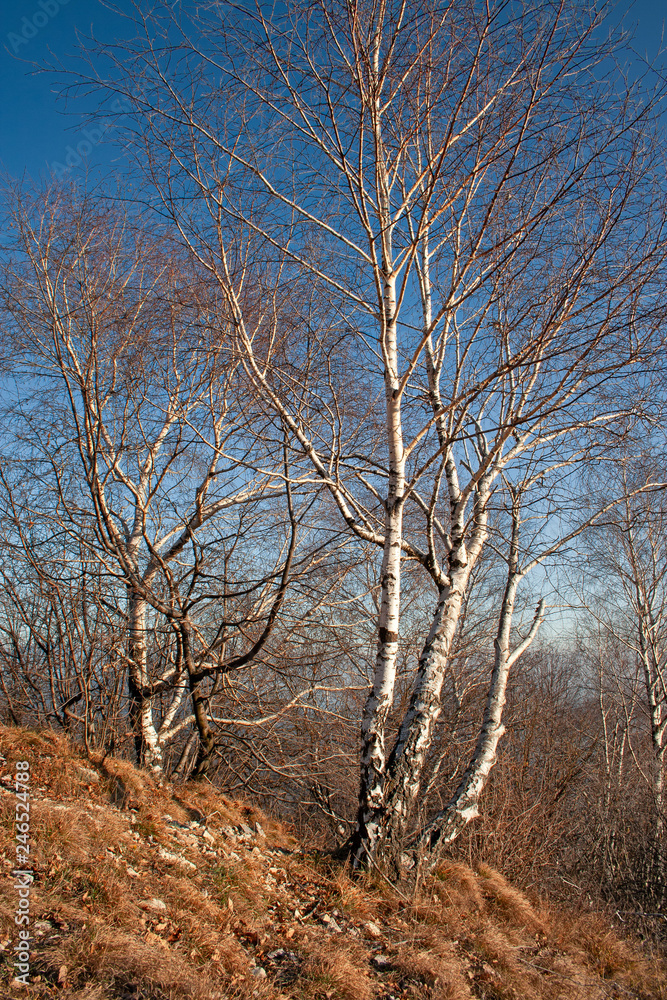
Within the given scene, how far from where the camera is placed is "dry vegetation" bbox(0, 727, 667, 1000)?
237 cm

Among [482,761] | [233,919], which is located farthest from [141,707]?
[482,761]

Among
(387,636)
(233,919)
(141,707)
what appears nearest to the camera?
(233,919)

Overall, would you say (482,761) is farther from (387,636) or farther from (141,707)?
(141,707)

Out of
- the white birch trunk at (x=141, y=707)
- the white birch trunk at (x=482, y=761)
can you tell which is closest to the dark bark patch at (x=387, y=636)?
the white birch trunk at (x=482, y=761)

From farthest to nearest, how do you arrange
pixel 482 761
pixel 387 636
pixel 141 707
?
pixel 141 707
pixel 482 761
pixel 387 636

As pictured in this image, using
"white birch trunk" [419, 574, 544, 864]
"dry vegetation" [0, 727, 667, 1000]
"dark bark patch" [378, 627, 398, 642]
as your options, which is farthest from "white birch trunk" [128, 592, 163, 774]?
"white birch trunk" [419, 574, 544, 864]

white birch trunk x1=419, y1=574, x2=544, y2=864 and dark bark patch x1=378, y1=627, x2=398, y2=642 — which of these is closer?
dark bark patch x1=378, y1=627, x2=398, y2=642

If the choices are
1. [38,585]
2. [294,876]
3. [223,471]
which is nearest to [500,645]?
[294,876]

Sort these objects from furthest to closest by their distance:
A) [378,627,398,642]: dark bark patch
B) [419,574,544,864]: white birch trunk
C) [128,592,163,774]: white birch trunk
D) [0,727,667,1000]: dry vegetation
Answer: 1. [128,592,163,774]: white birch trunk
2. [419,574,544,864]: white birch trunk
3. [378,627,398,642]: dark bark patch
4. [0,727,667,1000]: dry vegetation

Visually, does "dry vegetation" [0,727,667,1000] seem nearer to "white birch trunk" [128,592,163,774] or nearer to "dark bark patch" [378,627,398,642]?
"white birch trunk" [128,592,163,774]

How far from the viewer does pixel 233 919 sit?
301cm

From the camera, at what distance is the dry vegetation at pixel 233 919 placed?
2374 mm

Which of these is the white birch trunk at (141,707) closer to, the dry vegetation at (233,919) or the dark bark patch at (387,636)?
the dry vegetation at (233,919)

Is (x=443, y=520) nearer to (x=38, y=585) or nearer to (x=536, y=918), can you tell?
(x=536, y=918)
